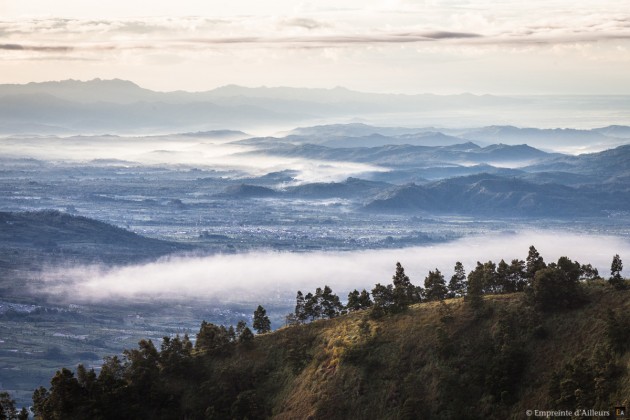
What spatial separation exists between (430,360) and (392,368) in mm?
4841

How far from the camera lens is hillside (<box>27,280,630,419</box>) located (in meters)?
99.1

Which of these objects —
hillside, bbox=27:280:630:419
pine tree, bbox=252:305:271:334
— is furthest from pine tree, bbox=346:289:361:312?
pine tree, bbox=252:305:271:334

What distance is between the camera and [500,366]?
10212 centimetres

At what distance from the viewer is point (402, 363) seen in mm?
110438

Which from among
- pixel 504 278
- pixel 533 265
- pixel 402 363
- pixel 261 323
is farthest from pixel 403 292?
pixel 261 323

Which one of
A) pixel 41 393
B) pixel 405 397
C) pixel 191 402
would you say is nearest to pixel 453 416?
pixel 405 397

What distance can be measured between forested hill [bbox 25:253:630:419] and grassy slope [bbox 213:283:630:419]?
15 cm

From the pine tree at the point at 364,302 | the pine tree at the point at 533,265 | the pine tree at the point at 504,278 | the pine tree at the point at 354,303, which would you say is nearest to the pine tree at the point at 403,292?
the pine tree at the point at 364,302

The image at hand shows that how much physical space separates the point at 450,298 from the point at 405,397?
2595 cm

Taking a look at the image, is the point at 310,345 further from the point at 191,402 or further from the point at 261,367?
the point at 191,402

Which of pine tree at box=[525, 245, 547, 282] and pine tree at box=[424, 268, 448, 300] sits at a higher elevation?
pine tree at box=[525, 245, 547, 282]

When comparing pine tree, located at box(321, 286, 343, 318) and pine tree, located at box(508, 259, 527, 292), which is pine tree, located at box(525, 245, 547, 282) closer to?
pine tree, located at box(508, 259, 527, 292)

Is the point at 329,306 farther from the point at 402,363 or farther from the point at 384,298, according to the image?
the point at 402,363

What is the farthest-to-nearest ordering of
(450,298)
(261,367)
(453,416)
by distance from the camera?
(450,298)
(261,367)
(453,416)
